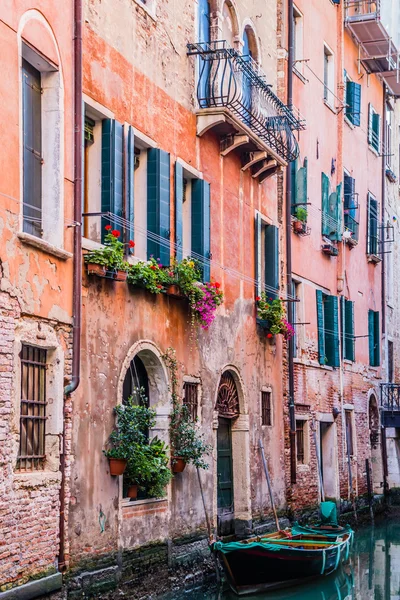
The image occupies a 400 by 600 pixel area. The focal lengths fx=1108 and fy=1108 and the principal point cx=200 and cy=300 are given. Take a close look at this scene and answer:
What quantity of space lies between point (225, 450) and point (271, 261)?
351 centimetres

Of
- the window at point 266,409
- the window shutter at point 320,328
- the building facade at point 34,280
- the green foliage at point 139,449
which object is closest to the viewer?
the building facade at point 34,280

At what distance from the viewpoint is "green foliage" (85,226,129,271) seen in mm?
11867

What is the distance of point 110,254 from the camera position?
12039mm

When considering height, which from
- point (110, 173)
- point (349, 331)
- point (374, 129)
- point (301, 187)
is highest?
point (374, 129)

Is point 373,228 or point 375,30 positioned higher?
point 375,30

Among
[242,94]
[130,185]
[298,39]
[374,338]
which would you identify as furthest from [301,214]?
[130,185]

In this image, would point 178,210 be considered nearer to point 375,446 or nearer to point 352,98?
point 352,98

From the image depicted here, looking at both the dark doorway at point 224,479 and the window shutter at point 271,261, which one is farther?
the window shutter at point 271,261

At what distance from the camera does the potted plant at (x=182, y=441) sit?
45.6ft

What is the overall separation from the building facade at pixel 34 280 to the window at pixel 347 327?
1318 centimetres

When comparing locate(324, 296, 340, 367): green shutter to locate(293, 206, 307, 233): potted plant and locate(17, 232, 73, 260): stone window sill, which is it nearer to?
locate(293, 206, 307, 233): potted plant

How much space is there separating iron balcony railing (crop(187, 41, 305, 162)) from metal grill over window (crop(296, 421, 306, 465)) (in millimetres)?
5251

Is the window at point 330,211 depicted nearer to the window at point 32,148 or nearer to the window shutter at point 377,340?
the window shutter at point 377,340

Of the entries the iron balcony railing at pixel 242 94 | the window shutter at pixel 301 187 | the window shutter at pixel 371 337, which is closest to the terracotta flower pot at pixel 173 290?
the iron balcony railing at pixel 242 94
